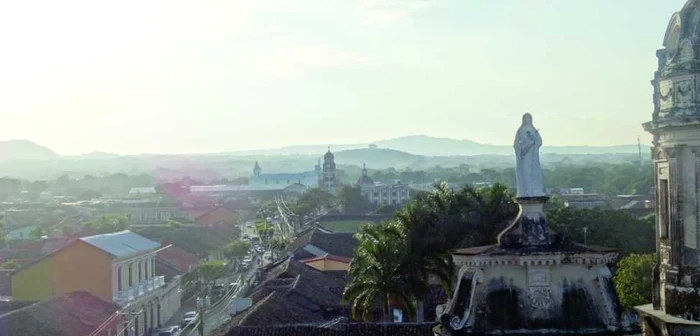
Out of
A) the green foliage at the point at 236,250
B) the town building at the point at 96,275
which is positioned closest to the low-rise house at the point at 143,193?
the green foliage at the point at 236,250

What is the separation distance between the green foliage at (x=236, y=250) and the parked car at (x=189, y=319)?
73.2 feet

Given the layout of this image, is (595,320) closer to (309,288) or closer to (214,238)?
(309,288)

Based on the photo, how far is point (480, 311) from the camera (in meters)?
14.1

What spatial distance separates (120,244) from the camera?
120 feet

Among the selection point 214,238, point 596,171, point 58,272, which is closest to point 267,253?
point 214,238

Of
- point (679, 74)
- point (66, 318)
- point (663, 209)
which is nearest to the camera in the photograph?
point (679, 74)

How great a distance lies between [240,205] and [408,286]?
106251 mm

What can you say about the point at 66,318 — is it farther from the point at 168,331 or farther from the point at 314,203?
the point at 314,203

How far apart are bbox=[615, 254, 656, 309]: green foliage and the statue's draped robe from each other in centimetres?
1489

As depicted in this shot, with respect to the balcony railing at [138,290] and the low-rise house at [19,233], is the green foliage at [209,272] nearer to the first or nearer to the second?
the balcony railing at [138,290]

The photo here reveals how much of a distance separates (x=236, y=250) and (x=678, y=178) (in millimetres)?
53461

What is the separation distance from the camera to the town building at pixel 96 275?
33750mm

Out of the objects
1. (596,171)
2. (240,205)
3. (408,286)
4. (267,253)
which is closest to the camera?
(408,286)

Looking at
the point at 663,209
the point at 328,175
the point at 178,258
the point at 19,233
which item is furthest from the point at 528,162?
the point at 328,175
